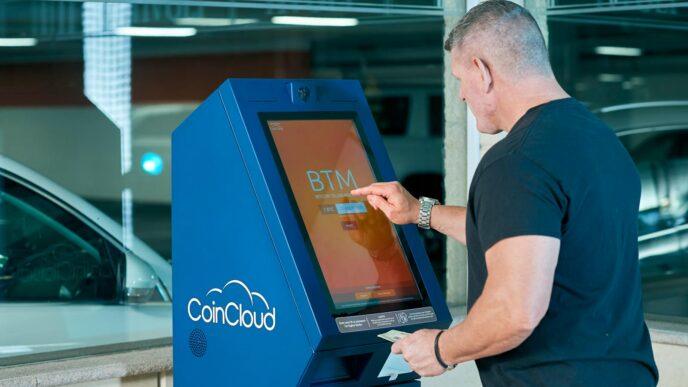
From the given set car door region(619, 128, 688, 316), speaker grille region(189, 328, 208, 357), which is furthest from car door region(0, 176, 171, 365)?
car door region(619, 128, 688, 316)

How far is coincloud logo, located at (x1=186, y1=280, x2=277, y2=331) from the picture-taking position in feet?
8.23

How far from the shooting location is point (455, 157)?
4.43m

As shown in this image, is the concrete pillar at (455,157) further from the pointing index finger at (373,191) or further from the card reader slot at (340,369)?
the card reader slot at (340,369)

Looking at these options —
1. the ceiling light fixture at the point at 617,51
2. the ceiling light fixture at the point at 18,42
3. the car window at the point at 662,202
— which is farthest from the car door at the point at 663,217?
the ceiling light fixture at the point at 18,42

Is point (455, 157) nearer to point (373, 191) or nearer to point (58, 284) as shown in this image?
point (58, 284)

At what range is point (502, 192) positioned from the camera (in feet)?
6.91

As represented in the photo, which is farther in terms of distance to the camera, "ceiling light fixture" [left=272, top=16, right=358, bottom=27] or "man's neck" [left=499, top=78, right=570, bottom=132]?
"ceiling light fixture" [left=272, top=16, right=358, bottom=27]

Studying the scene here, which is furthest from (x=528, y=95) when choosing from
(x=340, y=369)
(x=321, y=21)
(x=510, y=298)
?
(x=321, y=21)

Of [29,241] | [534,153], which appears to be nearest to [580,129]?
[534,153]

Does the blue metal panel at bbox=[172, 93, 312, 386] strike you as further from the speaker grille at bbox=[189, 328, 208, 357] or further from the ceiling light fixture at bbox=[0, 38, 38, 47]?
the ceiling light fixture at bbox=[0, 38, 38, 47]

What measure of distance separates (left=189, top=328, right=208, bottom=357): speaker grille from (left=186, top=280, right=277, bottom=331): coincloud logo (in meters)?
0.03

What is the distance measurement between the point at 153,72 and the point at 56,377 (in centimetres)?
750

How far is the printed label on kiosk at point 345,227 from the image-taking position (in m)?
2.53

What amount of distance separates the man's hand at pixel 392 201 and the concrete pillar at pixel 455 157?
69.0 inches
